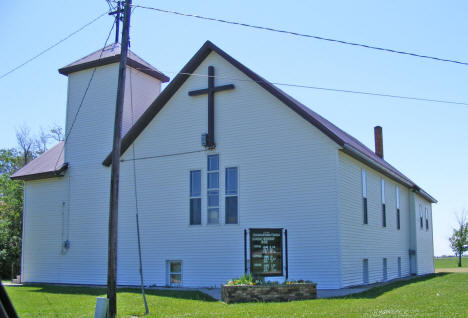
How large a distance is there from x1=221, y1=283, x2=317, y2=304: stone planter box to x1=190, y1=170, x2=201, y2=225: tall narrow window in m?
6.62

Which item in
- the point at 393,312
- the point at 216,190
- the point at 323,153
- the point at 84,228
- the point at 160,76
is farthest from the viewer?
the point at 160,76

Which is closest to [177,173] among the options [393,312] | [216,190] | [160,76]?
[216,190]

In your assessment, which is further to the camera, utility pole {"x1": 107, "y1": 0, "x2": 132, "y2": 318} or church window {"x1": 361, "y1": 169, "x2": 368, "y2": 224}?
church window {"x1": 361, "y1": 169, "x2": 368, "y2": 224}

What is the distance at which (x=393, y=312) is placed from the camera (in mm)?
12672

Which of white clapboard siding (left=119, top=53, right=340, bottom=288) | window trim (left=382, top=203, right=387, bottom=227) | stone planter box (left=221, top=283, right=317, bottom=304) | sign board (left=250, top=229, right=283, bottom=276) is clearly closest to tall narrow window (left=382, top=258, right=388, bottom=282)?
window trim (left=382, top=203, right=387, bottom=227)

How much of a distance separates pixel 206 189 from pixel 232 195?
1240mm

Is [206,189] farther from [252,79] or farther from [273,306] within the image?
[273,306]

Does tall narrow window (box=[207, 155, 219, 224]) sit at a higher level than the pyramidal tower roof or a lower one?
lower

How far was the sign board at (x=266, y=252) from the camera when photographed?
1714cm

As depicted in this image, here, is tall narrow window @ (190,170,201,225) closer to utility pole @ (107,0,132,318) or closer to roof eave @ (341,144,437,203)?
roof eave @ (341,144,437,203)

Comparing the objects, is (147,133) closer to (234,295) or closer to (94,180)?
(94,180)

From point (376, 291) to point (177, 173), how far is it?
944 centimetres

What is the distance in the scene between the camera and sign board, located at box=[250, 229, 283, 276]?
675 inches

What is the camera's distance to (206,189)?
74.3 ft
